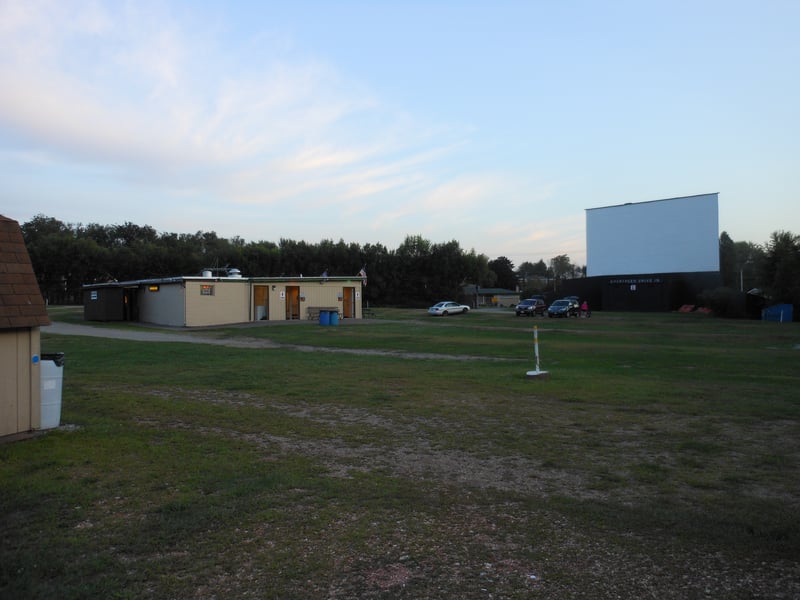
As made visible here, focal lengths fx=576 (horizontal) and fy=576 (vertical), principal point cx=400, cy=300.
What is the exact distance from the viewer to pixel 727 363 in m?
16.5

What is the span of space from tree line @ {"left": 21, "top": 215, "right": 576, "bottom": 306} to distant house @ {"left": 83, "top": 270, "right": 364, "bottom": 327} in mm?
30620

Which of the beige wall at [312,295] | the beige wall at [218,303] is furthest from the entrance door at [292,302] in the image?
the beige wall at [218,303]

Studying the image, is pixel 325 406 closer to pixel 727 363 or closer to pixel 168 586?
pixel 168 586

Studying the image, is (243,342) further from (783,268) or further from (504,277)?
(504,277)

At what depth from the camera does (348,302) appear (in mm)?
41312

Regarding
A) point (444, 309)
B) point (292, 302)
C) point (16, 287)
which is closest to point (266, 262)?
point (444, 309)

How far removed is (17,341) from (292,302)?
32228 mm

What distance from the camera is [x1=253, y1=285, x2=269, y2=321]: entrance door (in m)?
38.2

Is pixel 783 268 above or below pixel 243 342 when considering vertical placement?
above

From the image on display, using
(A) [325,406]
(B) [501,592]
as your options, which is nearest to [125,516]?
(B) [501,592]

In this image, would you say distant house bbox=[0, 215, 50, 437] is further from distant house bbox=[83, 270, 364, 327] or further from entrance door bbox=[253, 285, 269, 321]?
entrance door bbox=[253, 285, 269, 321]

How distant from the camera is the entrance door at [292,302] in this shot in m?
39.3

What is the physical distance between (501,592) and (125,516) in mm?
3257

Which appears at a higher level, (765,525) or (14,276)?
(14,276)
